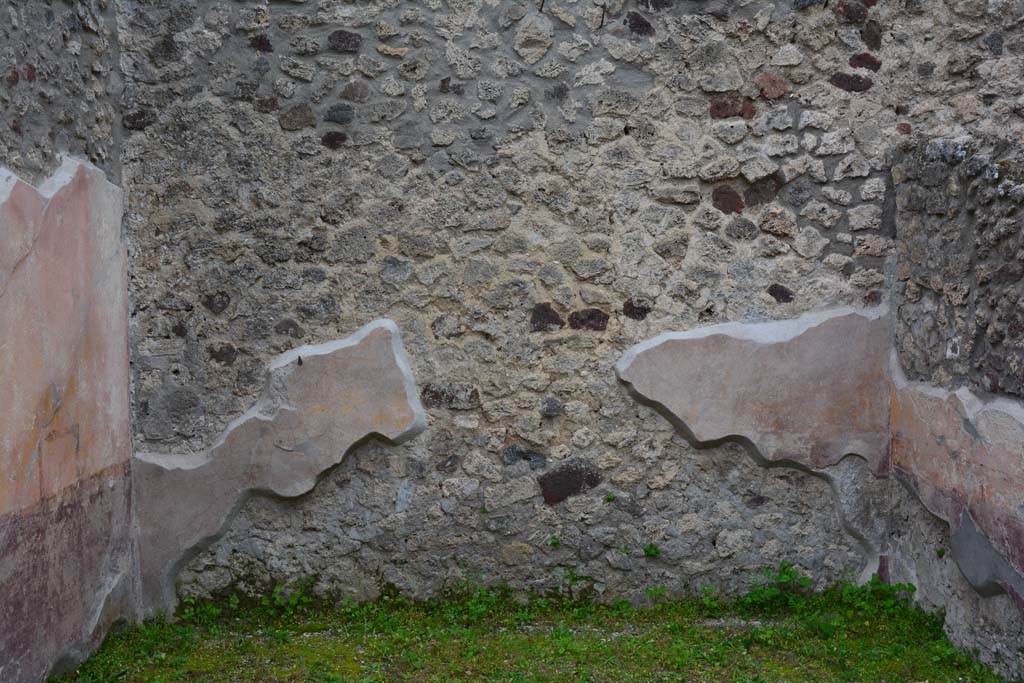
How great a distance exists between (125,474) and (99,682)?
92 cm

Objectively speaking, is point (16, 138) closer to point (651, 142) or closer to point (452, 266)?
point (452, 266)

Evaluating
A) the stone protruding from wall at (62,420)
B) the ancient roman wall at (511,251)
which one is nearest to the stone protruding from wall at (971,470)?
the ancient roman wall at (511,251)

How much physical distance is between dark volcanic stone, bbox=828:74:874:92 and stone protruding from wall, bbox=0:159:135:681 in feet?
10.5

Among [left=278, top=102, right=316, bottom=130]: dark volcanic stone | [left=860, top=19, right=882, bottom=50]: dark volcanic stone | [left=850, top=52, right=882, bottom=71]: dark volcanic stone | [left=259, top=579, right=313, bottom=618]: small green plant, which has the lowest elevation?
[left=259, top=579, right=313, bottom=618]: small green plant

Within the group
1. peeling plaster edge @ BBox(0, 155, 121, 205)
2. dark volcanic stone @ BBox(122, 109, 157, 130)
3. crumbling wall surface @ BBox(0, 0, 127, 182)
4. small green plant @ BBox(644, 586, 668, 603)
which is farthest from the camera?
small green plant @ BBox(644, 586, 668, 603)

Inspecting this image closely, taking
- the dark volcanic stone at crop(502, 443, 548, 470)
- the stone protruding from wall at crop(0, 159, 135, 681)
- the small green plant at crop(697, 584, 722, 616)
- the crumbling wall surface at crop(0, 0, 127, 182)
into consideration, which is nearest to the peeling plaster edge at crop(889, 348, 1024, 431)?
the small green plant at crop(697, 584, 722, 616)

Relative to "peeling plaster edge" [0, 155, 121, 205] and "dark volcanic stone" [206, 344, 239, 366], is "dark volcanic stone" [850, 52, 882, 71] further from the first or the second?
"peeling plaster edge" [0, 155, 121, 205]

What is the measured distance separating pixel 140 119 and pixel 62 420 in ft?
4.72

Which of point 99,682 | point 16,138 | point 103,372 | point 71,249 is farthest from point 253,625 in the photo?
point 16,138

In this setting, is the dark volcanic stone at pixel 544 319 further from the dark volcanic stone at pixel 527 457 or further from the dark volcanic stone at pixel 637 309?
the dark volcanic stone at pixel 527 457

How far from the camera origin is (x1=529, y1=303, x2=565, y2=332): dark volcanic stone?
388 cm

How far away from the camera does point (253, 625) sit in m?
3.78

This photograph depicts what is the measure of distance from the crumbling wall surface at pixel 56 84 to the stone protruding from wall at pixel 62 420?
99mm

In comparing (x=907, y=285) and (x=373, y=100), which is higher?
(x=373, y=100)
